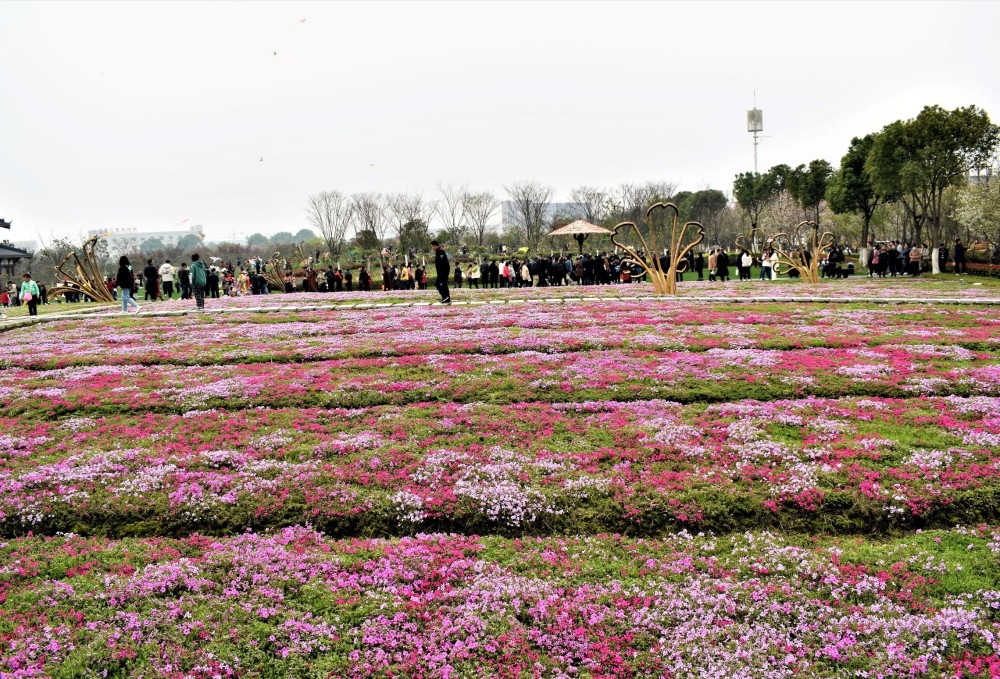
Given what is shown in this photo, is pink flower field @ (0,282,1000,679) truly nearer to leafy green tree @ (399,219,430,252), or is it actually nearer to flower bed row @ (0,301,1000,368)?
flower bed row @ (0,301,1000,368)

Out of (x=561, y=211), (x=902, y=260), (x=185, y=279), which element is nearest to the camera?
(x=185, y=279)

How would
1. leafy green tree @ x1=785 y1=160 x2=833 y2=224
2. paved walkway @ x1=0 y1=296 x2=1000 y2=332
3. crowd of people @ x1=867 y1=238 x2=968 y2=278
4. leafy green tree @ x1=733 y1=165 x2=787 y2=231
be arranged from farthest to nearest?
leafy green tree @ x1=733 y1=165 x2=787 y2=231, leafy green tree @ x1=785 y1=160 x2=833 y2=224, crowd of people @ x1=867 y1=238 x2=968 y2=278, paved walkway @ x1=0 y1=296 x2=1000 y2=332

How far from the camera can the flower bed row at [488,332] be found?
1501 cm

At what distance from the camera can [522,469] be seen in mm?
7707

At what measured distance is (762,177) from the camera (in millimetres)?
91438

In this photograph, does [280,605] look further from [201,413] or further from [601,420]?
[201,413]

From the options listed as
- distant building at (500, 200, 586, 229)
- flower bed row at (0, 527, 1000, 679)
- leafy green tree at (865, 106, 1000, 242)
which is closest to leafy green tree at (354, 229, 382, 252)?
distant building at (500, 200, 586, 229)

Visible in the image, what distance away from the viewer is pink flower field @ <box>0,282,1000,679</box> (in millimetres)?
4723

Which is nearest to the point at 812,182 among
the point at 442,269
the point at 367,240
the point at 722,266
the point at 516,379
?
the point at 722,266

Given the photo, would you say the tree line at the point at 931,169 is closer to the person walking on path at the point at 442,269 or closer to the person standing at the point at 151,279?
the person walking on path at the point at 442,269

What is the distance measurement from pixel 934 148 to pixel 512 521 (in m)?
47.2

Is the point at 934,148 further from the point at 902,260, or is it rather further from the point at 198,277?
the point at 198,277

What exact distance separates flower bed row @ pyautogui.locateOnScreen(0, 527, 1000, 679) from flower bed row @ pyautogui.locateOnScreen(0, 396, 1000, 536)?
0.44 metres

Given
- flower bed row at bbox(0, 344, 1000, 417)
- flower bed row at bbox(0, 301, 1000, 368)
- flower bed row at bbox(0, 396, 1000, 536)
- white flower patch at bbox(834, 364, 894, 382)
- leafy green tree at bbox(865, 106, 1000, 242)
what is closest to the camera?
flower bed row at bbox(0, 396, 1000, 536)
